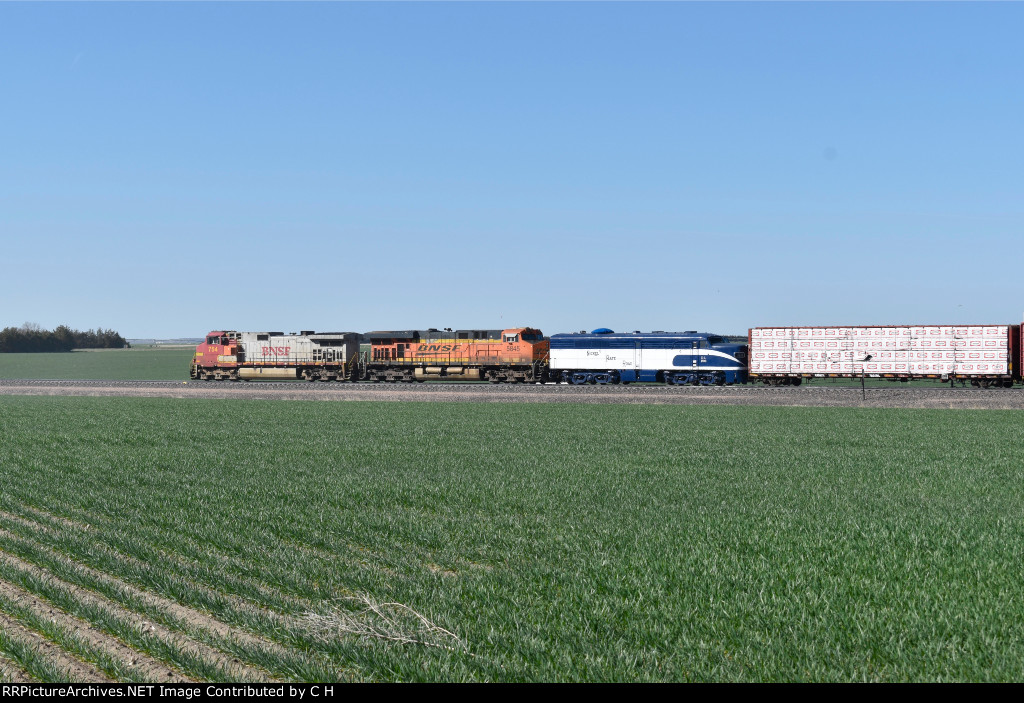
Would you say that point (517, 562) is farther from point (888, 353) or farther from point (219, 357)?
point (219, 357)

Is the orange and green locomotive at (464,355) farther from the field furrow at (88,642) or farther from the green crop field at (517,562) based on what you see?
the field furrow at (88,642)

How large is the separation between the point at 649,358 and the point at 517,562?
1719 inches

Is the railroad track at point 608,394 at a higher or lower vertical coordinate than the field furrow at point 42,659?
higher

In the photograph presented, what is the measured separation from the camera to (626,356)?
53781mm

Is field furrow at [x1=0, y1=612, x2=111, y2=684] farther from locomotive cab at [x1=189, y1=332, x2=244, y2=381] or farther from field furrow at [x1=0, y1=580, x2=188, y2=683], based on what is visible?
locomotive cab at [x1=189, y1=332, x2=244, y2=381]

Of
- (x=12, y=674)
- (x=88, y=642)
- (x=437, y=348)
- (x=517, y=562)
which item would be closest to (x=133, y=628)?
(x=88, y=642)

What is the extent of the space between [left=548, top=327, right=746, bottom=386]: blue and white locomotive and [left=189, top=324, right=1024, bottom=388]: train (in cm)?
7

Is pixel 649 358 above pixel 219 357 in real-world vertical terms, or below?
below

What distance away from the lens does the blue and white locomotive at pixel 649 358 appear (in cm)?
5219

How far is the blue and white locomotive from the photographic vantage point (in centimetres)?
5219

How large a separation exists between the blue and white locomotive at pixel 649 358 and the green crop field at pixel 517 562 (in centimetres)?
3051

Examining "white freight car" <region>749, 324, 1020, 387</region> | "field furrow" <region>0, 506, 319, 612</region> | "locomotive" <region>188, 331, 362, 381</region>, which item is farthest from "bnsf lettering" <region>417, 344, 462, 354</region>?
"field furrow" <region>0, 506, 319, 612</region>

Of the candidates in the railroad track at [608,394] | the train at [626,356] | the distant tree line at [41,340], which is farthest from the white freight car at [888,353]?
the distant tree line at [41,340]
